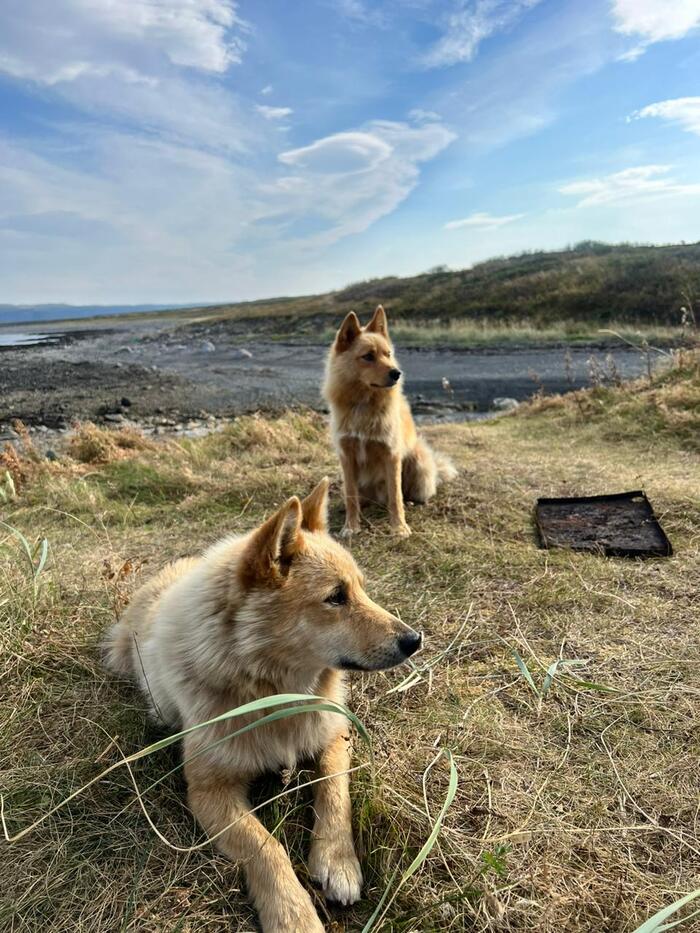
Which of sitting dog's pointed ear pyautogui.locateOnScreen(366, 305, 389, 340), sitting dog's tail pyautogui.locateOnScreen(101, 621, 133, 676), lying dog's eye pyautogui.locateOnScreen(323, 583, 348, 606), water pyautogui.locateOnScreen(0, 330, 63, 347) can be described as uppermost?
water pyautogui.locateOnScreen(0, 330, 63, 347)

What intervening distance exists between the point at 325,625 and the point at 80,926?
3.88 ft

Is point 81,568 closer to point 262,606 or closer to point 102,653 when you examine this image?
point 102,653

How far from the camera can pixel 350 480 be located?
17.3ft

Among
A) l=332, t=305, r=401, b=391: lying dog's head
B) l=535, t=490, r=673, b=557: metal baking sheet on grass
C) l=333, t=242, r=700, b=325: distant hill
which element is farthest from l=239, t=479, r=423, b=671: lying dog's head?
l=333, t=242, r=700, b=325: distant hill

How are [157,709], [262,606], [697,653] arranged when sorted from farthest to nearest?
[697,653] < [157,709] < [262,606]

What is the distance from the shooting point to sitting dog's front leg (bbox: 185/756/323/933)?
174cm

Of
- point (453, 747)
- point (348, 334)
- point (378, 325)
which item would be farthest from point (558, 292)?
point (453, 747)

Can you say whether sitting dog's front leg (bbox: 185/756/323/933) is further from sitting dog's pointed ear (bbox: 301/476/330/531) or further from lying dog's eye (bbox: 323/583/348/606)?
sitting dog's pointed ear (bbox: 301/476/330/531)

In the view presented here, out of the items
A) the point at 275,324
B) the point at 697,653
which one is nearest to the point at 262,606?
the point at 697,653

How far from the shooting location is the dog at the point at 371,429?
514 centimetres

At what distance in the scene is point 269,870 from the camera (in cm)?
183

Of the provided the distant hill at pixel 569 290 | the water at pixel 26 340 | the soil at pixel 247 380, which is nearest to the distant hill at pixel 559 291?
the distant hill at pixel 569 290

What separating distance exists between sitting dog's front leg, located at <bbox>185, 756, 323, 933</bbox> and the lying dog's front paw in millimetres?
79

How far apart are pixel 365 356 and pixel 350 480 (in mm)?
1174
